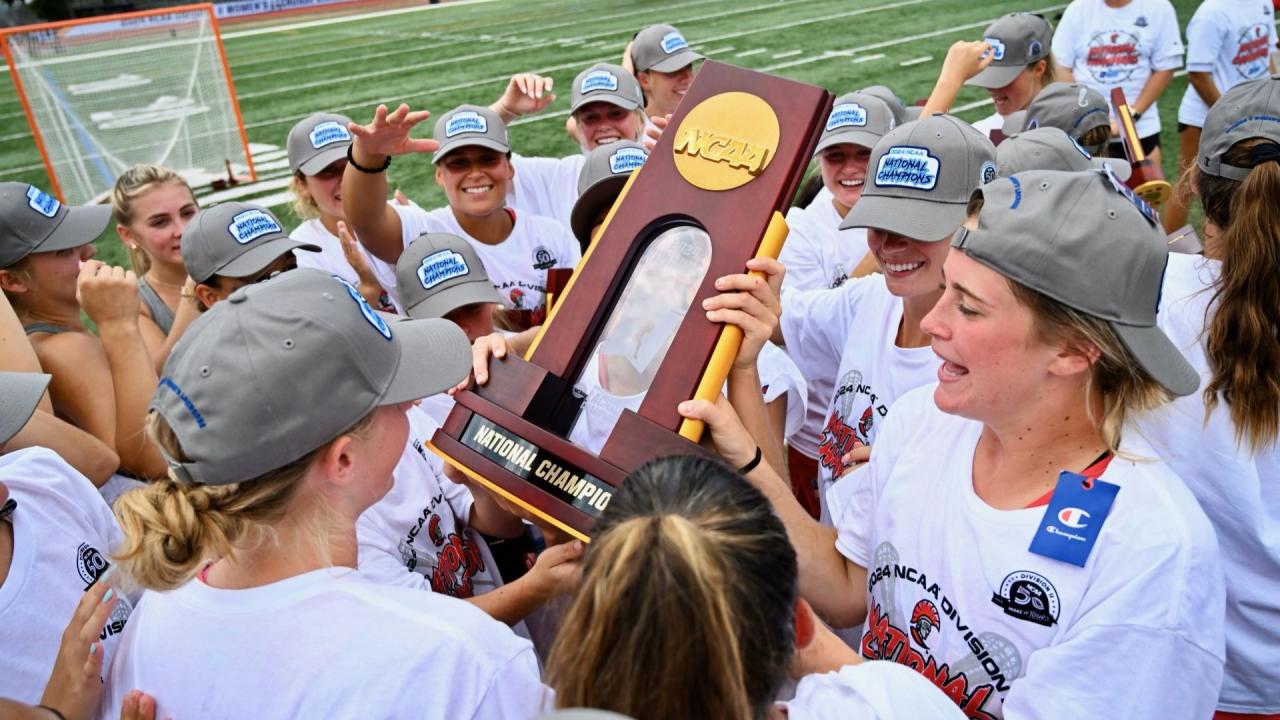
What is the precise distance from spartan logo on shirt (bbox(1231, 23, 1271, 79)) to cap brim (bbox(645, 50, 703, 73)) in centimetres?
352

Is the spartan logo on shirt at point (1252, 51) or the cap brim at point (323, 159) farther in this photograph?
the spartan logo on shirt at point (1252, 51)

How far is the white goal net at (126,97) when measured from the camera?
9.56 metres

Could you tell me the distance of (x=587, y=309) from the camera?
180 cm

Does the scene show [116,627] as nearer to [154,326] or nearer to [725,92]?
[725,92]

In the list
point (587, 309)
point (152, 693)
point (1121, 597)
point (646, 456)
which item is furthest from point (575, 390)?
point (1121, 597)

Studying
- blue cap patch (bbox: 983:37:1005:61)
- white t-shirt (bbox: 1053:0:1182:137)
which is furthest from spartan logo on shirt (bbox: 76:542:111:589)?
white t-shirt (bbox: 1053:0:1182:137)

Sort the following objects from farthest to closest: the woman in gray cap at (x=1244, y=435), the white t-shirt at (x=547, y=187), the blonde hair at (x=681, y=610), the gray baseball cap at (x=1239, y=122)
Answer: the white t-shirt at (x=547, y=187), the gray baseball cap at (x=1239, y=122), the woman in gray cap at (x=1244, y=435), the blonde hair at (x=681, y=610)

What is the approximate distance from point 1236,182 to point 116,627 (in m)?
2.63

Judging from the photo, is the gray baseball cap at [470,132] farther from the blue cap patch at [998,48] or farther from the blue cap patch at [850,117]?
the blue cap patch at [998,48]

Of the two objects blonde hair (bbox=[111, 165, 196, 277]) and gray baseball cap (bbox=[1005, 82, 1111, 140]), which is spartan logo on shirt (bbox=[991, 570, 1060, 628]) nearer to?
gray baseball cap (bbox=[1005, 82, 1111, 140])

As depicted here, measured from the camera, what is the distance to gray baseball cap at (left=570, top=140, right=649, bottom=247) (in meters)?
2.53

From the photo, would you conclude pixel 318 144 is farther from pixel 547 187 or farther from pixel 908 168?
pixel 908 168

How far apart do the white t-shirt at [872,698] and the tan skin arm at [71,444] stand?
207 cm

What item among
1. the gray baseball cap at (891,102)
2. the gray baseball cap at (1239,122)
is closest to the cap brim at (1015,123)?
the gray baseball cap at (891,102)
